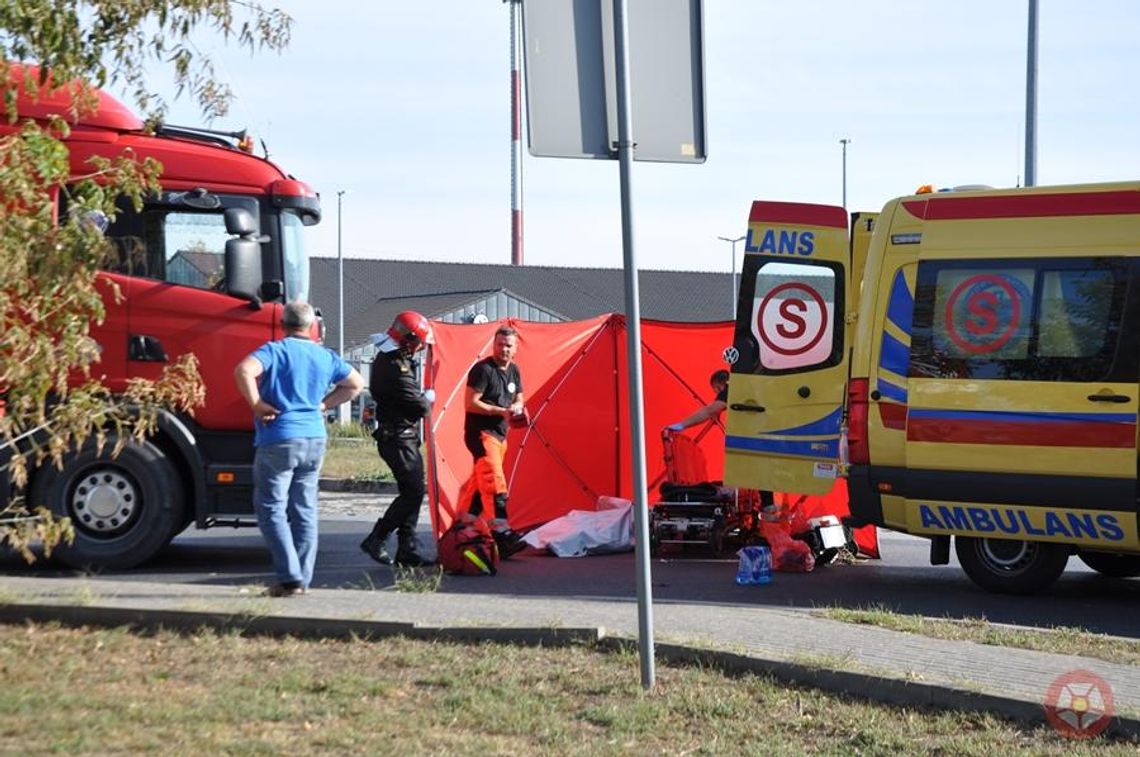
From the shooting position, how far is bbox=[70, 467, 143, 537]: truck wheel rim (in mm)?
10742

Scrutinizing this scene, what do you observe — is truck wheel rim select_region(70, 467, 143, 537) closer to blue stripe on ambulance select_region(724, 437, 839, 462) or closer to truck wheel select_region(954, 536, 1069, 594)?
blue stripe on ambulance select_region(724, 437, 839, 462)

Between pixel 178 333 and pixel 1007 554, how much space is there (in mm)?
5977

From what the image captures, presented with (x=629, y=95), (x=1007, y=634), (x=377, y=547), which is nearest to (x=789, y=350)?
(x=377, y=547)

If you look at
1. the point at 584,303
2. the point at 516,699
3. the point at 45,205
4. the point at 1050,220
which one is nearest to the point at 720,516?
the point at 1050,220

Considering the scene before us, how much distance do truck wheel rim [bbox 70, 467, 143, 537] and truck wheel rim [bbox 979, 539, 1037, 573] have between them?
5914mm

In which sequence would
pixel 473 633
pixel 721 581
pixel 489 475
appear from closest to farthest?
pixel 473 633
pixel 721 581
pixel 489 475

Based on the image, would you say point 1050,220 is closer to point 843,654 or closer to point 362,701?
point 843,654

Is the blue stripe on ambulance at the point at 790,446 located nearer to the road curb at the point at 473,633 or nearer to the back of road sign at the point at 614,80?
the road curb at the point at 473,633

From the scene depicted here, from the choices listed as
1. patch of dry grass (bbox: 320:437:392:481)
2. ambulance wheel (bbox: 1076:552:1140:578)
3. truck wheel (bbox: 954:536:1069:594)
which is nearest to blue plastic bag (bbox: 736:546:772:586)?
truck wheel (bbox: 954:536:1069:594)

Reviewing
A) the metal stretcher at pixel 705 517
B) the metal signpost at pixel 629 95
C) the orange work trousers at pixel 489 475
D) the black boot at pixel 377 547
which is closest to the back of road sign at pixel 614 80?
the metal signpost at pixel 629 95

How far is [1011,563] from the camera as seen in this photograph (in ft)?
34.7

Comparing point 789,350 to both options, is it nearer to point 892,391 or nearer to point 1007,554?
point 892,391

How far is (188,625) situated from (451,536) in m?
3.50

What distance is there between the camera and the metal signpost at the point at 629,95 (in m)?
6.53
